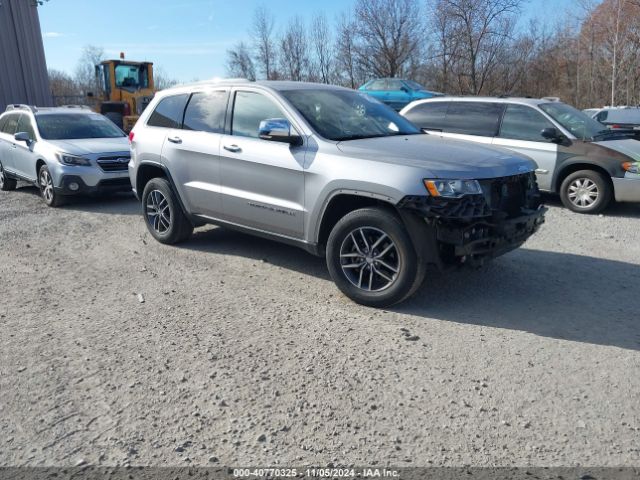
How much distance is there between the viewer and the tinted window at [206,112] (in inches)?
221

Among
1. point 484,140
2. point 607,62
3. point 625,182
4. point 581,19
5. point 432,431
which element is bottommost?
point 432,431

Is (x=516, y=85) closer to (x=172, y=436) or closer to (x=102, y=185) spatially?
(x=102, y=185)

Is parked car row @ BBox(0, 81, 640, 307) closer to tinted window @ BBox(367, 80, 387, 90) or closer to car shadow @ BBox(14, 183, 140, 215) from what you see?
car shadow @ BBox(14, 183, 140, 215)

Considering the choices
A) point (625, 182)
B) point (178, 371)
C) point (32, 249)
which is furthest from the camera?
point (625, 182)

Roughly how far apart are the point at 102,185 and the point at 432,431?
7.66 metres

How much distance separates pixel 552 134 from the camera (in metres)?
8.15

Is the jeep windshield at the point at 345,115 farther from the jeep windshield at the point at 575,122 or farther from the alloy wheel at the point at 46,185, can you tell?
the alloy wheel at the point at 46,185

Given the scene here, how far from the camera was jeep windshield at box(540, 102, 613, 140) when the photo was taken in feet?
27.3

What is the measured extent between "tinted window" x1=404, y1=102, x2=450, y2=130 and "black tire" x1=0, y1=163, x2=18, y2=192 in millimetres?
8058

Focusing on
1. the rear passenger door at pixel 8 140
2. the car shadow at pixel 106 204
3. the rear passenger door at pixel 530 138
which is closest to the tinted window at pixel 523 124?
the rear passenger door at pixel 530 138

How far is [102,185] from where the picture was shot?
353 inches

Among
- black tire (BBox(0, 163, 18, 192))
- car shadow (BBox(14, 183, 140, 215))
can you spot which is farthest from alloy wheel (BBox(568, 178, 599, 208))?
black tire (BBox(0, 163, 18, 192))

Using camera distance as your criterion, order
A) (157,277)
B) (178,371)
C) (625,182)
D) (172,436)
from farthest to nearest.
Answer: (625,182) → (157,277) → (178,371) → (172,436)

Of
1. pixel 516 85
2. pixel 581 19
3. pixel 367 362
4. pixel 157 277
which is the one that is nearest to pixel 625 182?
pixel 367 362
